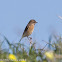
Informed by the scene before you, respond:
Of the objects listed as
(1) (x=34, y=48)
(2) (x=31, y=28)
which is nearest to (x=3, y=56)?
(1) (x=34, y=48)

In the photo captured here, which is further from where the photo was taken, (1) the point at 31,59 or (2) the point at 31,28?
(2) the point at 31,28

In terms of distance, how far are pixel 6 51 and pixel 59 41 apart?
1142 millimetres

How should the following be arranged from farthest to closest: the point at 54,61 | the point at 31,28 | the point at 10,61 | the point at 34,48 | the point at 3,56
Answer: the point at 31,28, the point at 34,48, the point at 3,56, the point at 10,61, the point at 54,61

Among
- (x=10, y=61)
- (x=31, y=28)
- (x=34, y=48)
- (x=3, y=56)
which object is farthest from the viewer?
(x=31, y=28)

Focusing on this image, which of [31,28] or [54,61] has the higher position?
[31,28]

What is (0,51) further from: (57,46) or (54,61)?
(54,61)

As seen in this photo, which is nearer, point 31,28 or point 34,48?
point 34,48

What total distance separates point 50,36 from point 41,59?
657 millimetres

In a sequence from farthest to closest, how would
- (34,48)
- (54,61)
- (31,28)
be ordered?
(31,28) < (34,48) < (54,61)

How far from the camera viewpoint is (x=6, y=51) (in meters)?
6.08

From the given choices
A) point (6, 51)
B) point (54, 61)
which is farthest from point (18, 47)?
point (54, 61)

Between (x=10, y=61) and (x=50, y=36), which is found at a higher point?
(x=50, y=36)

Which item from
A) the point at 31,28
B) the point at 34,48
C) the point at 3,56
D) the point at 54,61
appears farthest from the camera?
the point at 31,28

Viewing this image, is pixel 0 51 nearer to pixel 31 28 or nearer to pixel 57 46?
pixel 57 46
